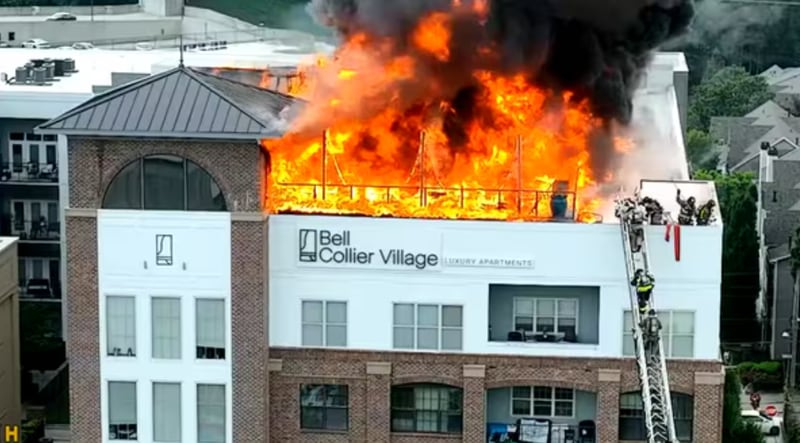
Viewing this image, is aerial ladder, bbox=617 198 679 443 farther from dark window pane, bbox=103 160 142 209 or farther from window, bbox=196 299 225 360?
dark window pane, bbox=103 160 142 209

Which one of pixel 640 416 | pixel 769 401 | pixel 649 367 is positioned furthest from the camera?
pixel 769 401

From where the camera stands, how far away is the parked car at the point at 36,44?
7021 cm

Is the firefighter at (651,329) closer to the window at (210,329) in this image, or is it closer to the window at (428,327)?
the window at (428,327)

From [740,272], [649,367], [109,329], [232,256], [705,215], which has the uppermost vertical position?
[705,215]

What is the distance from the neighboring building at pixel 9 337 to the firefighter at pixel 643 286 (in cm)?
1720

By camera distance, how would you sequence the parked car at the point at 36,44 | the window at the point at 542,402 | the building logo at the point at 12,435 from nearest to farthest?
the window at the point at 542,402
the building logo at the point at 12,435
the parked car at the point at 36,44

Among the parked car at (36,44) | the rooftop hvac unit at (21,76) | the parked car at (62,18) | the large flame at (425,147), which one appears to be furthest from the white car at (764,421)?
the parked car at (62,18)

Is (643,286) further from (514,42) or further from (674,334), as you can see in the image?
(514,42)

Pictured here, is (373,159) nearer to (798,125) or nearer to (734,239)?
(734,239)

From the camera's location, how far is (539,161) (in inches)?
1464

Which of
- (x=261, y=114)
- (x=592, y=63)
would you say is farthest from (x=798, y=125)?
(x=261, y=114)

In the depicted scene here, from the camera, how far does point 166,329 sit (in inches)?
1352

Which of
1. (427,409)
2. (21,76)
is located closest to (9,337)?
(21,76)

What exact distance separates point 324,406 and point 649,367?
6.71 metres
